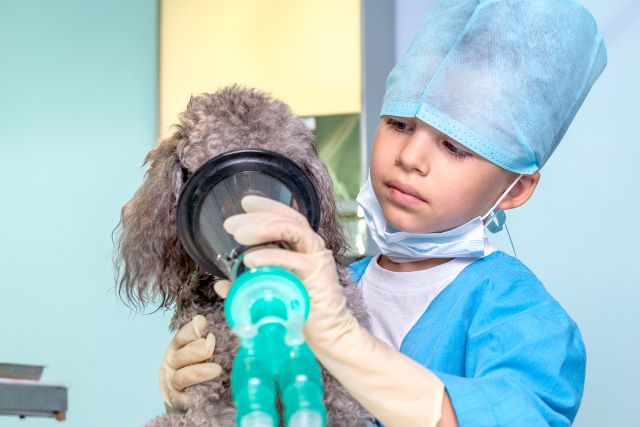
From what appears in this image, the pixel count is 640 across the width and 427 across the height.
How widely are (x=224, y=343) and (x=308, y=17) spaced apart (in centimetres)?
179

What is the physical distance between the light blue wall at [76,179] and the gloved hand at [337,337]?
85.4 inches

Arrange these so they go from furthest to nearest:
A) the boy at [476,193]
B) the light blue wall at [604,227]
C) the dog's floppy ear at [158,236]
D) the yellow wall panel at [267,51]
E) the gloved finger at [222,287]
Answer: the yellow wall panel at [267,51] → the light blue wall at [604,227] → the dog's floppy ear at [158,236] → the boy at [476,193] → the gloved finger at [222,287]

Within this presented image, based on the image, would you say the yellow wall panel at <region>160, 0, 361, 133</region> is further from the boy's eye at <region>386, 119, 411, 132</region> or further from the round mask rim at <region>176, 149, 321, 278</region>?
the round mask rim at <region>176, 149, 321, 278</region>

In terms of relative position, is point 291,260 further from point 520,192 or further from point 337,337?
point 520,192

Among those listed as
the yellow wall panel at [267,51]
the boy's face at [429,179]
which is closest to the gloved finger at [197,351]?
the boy's face at [429,179]

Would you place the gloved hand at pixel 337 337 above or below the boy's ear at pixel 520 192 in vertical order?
below

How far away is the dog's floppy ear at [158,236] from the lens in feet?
4.12

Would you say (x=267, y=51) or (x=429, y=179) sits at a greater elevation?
(x=267, y=51)

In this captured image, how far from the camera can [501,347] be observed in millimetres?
1145

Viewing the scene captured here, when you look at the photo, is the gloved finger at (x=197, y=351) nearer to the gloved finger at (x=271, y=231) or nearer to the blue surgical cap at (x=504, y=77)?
the gloved finger at (x=271, y=231)

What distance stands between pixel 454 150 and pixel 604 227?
1.00 metres

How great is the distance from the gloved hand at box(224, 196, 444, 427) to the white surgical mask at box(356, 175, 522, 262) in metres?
0.42

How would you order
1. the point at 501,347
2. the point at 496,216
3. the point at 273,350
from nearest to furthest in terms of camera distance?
the point at 273,350
the point at 501,347
the point at 496,216

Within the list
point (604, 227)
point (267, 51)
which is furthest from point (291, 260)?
point (267, 51)
